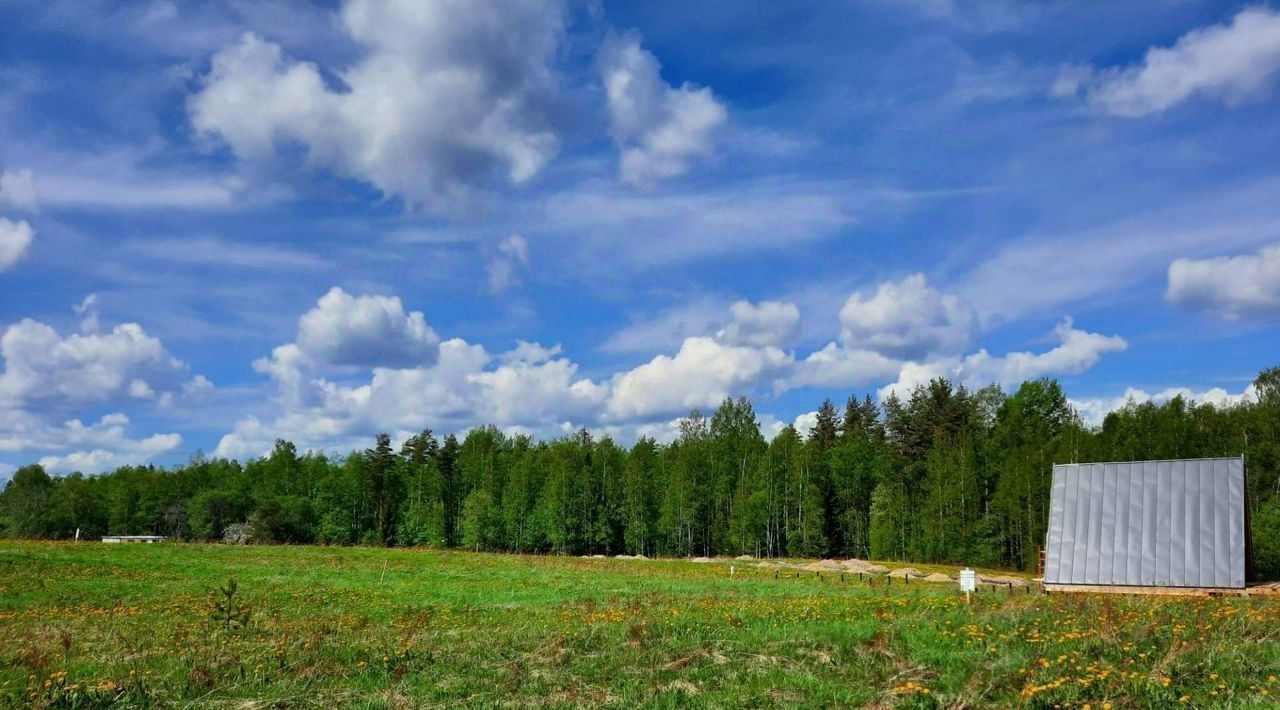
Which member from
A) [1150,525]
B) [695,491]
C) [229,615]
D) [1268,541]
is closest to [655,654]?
[229,615]

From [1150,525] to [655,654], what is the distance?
2296 centimetres

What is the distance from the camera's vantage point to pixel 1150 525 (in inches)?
1093

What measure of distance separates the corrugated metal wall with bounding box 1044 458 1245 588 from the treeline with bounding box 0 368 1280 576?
3127cm

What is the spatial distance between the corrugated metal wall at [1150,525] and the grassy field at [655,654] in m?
5.66

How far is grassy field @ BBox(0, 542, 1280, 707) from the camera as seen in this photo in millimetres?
10594

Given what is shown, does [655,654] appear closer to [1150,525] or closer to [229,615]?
[229,615]

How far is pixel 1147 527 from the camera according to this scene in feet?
91.2

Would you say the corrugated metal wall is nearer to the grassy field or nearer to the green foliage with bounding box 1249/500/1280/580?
the grassy field

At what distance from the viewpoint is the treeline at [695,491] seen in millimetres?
62688

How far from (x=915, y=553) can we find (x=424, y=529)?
49.3 m

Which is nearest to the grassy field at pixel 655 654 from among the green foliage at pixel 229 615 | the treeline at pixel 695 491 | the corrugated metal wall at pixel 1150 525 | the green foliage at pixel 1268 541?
the green foliage at pixel 229 615

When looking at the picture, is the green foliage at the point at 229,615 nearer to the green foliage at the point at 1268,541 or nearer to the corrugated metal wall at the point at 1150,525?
the corrugated metal wall at the point at 1150,525

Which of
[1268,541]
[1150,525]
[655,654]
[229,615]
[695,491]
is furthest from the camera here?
[695,491]

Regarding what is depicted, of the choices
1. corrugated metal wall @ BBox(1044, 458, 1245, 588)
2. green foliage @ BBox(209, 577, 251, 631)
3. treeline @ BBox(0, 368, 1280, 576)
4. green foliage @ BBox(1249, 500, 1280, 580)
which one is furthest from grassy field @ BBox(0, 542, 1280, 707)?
treeline @ BBox(0, 368, 1280, 576)
